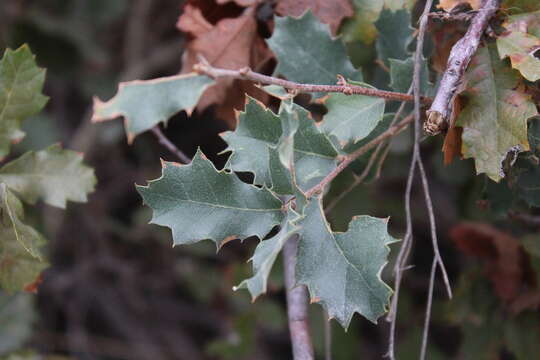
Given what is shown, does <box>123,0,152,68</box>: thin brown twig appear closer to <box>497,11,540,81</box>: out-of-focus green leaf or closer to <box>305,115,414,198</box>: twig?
<box>305,115,414,198</box>: twig

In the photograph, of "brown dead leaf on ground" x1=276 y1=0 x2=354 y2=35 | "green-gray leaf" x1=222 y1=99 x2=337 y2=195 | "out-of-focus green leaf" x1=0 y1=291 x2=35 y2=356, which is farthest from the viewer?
"out-of-focus green leaf" x1=0 y1=291 x2=35 y2=356

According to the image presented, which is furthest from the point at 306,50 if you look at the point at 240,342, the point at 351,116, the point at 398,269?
the point at 240,342

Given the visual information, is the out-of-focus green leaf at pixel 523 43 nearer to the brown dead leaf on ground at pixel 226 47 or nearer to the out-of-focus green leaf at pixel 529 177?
the out-of-focus green leaf at pixel 529 177

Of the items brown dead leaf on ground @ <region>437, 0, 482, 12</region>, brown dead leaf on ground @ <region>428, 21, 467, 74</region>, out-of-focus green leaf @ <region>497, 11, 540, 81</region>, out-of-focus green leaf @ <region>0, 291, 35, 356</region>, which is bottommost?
out-of-focus green leaf @ <region>0, 291, 35, 356</region>

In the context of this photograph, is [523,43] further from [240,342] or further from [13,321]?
[13,321]

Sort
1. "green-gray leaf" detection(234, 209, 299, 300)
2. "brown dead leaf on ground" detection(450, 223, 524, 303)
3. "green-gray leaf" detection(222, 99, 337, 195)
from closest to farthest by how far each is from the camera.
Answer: "green-gray leaf" detection(234, 209, 299, 300) < "green-gray leaf" detection(222, 99, 337, 195) < "brown dead leaf on ground" detection(450, 223, 524, 303)

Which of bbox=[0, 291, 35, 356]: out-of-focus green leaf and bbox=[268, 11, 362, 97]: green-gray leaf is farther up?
bbox=[268, 11, 362, 97]: green-gray leaf

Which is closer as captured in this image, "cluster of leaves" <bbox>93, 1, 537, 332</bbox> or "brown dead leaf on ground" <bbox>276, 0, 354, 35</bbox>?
"cluster of leaves" <bbox>93, 1, 537, 332</bbox>

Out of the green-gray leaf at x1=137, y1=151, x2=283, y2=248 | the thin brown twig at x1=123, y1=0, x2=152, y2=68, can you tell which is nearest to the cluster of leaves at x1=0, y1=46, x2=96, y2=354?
the green-gray leaf at x1=137, y1=151, x2=283, y2=248
